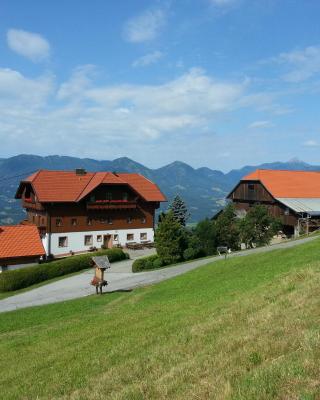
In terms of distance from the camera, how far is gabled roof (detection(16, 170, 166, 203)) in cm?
6047

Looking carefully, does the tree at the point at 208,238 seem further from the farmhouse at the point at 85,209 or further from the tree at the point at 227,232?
the farmhouse at the point at 85,209

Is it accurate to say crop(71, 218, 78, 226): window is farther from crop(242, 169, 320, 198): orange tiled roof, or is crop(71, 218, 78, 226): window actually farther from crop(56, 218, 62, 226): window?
crop(242, 169, 320, 198): orange tiled roof

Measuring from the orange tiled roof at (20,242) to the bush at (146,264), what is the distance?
11.2m

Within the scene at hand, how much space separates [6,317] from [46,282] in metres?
17.4

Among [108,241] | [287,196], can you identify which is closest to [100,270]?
[108,241]

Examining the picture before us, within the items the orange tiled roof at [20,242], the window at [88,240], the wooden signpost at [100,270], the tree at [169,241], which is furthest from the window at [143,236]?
the wooden signpost at [100,270]

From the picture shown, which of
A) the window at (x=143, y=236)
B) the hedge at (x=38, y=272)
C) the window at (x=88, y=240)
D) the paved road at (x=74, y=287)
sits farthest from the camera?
the window at (x=143, y=236)

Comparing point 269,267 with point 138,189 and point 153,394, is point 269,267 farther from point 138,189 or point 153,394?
point 138,189

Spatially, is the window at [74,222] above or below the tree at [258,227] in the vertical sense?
above

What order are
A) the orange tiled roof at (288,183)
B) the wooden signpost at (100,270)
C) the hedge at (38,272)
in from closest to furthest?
the wooden signpost at (100,270), the hedge at (38,272), the orange tiled roof at (288,183)

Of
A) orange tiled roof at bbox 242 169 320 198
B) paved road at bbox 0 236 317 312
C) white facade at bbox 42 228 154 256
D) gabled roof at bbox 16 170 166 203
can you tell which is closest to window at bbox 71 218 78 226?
white facade at bbox 42 228 154 256

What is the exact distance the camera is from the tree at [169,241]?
1855 inches

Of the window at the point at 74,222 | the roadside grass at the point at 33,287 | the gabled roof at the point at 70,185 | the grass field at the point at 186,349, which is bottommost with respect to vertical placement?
the roadside grass at the point at 33,287

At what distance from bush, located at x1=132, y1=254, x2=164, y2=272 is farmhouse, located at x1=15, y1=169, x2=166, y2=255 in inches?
651
